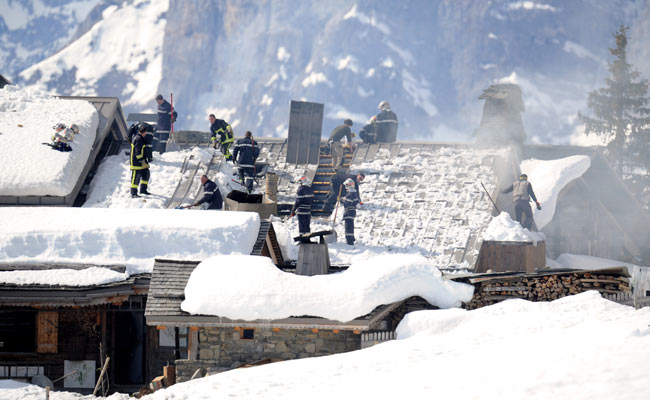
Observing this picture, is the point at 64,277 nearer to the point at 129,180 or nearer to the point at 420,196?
the point at 129,180

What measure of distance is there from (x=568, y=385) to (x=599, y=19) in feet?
363

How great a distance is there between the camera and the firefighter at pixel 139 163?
72.7 ft

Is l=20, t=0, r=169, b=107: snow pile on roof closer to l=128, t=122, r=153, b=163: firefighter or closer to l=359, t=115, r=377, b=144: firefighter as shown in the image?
l=359, t=115, r=377, b=144: firefighter

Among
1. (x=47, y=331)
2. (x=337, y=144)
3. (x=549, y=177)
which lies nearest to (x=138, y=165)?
(x=47, y=331)

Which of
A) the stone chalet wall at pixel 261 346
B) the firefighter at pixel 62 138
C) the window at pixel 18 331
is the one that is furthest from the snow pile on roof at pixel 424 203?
the firefighter at pixel 62 138

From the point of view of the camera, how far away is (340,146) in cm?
2583

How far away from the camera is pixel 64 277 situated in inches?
656

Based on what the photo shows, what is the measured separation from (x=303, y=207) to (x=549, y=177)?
6.81m

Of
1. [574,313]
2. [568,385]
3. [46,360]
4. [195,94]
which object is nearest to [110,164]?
[46,360]

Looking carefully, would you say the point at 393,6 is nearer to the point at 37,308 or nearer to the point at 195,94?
the point at 195,94

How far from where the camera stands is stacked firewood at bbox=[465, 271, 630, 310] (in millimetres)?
15859

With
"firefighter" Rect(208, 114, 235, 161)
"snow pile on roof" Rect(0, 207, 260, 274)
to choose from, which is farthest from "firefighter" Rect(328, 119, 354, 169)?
"snow pile on roof" Rect(0, 207, 260, 274)

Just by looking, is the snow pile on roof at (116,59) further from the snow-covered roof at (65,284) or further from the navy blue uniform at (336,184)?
the snow-covered roof at (65,284)

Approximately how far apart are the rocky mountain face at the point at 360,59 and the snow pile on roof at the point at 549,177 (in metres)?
76.3
